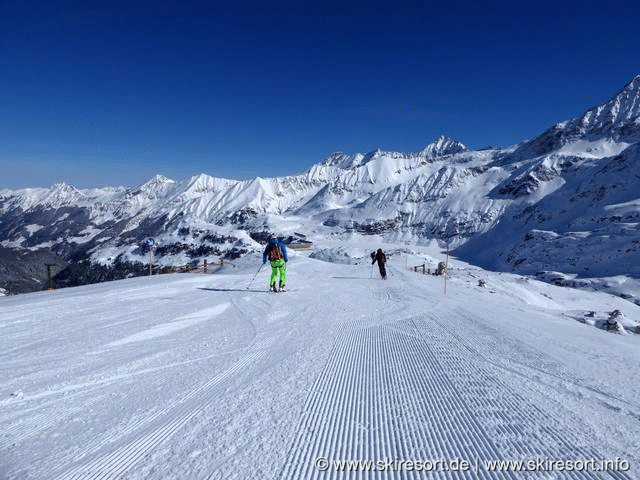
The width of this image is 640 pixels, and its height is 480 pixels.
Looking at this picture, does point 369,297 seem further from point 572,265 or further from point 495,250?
point 495,250

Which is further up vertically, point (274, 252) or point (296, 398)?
point (274, 252)

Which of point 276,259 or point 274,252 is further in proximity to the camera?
point 274,252

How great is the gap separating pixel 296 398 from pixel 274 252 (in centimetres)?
1181

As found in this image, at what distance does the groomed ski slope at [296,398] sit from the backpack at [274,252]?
694cm

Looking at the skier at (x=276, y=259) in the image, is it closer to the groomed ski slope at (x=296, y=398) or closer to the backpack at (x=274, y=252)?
the backpack at (x=274, y=252)

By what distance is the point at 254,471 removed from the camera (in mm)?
3070

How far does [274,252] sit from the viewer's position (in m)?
16.2

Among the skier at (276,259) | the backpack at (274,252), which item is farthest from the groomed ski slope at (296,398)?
→ the backpack at (274,252)

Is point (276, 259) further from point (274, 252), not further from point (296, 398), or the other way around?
point (296, 398)

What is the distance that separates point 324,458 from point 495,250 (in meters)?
150

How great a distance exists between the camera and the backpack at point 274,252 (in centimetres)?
1606

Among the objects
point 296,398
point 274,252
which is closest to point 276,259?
point 274,252

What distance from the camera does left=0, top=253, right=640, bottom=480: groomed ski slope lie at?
3.31 metres

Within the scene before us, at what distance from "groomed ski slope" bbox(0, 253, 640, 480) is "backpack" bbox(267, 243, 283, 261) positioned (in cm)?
694
